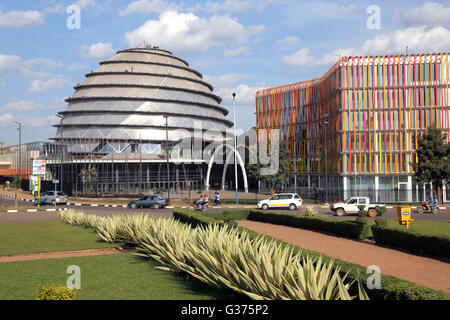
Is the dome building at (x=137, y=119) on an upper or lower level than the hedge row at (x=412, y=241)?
upper

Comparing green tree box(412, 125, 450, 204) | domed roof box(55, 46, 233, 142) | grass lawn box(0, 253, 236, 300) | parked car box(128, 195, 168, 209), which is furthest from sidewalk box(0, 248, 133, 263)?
domed roof box(55, 46, 233, 142)

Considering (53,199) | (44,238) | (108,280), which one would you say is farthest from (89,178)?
(108,280)

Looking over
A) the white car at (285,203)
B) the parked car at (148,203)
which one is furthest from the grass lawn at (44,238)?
the white car at (285,203)

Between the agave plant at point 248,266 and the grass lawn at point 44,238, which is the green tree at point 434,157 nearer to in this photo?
the grass lawn at point 44,238

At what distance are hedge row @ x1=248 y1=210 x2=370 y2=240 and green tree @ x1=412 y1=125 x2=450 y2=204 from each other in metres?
25.0

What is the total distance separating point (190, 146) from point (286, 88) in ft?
71.6

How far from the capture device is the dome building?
3039 inches

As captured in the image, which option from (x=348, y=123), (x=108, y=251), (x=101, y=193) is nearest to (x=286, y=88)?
(x=348, y=123)

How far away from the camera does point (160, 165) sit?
3066 inches

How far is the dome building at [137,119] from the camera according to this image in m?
77.2

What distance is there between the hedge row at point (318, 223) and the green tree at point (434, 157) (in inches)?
983
